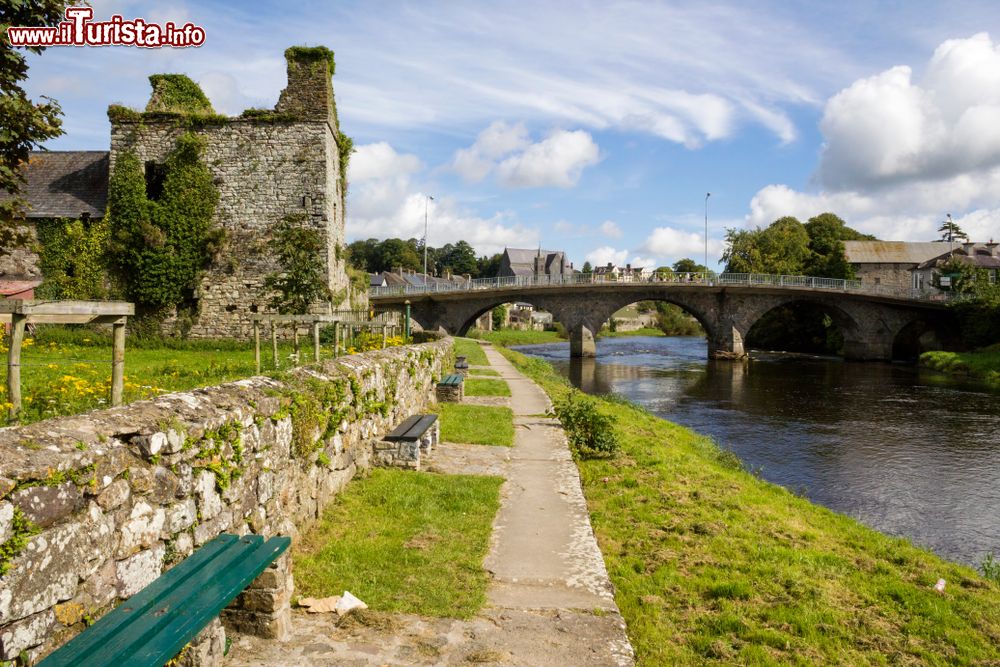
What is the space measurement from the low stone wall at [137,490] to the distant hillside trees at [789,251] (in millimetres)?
63114

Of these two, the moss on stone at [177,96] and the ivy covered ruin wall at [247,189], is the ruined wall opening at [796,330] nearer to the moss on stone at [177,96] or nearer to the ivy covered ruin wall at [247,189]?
the ivy covered ruin wall at [247,189]

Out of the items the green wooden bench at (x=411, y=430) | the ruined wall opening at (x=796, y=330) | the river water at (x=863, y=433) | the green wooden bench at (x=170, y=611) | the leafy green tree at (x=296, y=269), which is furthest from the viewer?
the ruined wall opening at (x=796, y=330)

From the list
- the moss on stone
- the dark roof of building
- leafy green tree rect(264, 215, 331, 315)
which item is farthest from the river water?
the dark roof of building

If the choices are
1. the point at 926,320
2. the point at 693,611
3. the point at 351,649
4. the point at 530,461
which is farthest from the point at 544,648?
the point at 926,320

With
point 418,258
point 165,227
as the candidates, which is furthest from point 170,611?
point 418,258

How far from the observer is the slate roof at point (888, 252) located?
68500 mm

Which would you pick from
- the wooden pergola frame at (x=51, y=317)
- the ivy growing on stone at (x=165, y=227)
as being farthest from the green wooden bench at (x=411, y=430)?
the ivy growing on stone at (x=165, y=227)

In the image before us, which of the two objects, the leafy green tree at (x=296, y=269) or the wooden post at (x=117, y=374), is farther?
the leafy green tree at (x=296, y=269)

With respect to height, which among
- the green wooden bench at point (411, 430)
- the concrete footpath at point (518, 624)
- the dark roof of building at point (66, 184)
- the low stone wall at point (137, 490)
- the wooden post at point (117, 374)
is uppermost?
the dark roof of building at point (66, 184)

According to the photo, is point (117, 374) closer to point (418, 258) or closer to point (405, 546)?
point (405, 546)

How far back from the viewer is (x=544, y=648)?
4.14 m

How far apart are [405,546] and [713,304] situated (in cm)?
4584

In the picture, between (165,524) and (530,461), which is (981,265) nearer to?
(530,461)

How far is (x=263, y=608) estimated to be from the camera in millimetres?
3971
